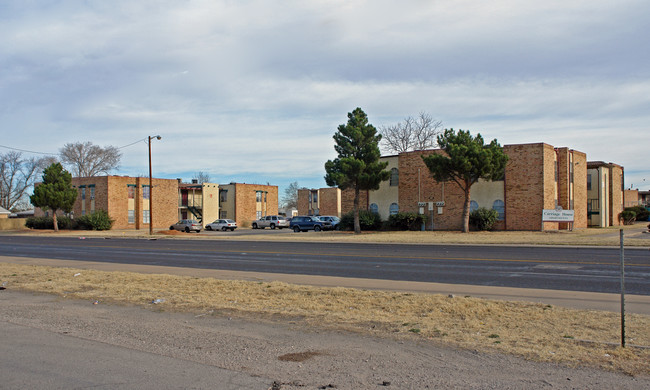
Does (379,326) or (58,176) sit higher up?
(58,176)

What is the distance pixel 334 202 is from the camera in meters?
78.9

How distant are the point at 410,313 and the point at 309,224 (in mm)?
42095

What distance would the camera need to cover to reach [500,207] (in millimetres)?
40188

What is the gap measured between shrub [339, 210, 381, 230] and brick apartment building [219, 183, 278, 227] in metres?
28.7

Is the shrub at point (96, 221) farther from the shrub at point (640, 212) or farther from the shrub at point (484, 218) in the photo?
the shrub at point (640, 212)

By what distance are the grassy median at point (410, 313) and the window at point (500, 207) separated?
31486 mm

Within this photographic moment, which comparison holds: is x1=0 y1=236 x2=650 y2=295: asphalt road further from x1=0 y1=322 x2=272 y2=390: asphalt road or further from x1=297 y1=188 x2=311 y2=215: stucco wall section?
x1=297 y1=188 x2=311 y2=215: stucco wall section

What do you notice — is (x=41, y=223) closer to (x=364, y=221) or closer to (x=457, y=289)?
(x=364, y=221)

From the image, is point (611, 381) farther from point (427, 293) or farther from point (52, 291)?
point (52, 291)

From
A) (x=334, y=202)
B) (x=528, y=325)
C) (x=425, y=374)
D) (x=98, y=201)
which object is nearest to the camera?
(x=425, y=374)

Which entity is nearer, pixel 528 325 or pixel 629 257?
pixel 528 325

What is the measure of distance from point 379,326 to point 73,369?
13.2ft

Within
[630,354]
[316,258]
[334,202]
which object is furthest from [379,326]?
[334,202]

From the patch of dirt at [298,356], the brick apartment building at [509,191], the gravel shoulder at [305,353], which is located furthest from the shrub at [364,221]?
the patch of dirt at [298,356]
